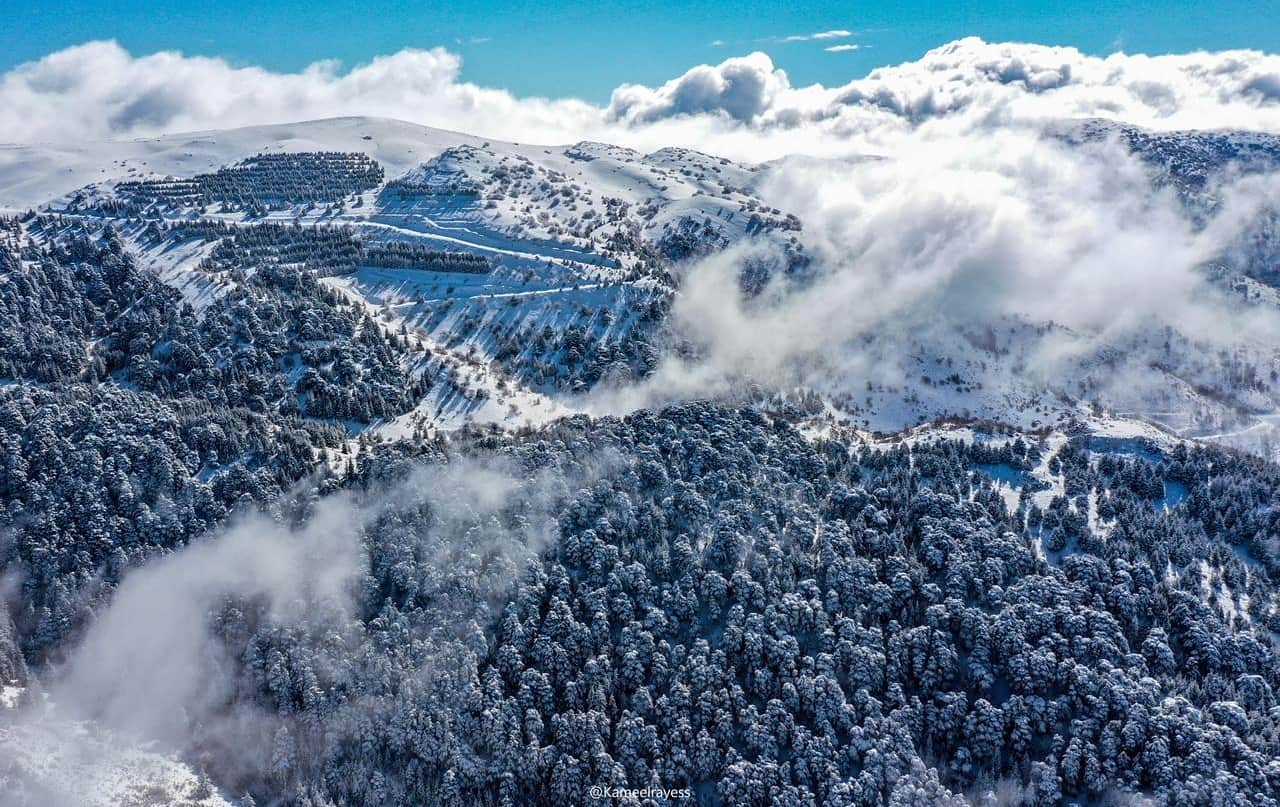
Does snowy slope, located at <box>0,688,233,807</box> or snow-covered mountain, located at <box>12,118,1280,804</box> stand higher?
snow-covered mountain, located at <box>12,118,1280,804</box>

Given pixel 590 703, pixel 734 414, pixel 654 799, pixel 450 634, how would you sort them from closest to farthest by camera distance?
pixel 654 799 → pixel 590 703 → pixel 450 634 → pixel 734 414

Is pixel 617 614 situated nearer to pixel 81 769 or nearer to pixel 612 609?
pixel 612 609

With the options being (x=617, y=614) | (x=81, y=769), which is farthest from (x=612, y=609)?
(x=81, y=769)

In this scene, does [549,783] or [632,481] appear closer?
[549,783]

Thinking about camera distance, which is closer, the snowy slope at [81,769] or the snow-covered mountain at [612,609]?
the snow-covered mountain at [612,609]

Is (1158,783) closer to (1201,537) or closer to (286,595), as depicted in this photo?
(1201,537)

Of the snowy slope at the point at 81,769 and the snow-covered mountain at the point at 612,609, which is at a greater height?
the snow-covered mountain at the point at 612,609

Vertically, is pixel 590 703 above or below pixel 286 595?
below

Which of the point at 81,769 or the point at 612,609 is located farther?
the point at 612,609

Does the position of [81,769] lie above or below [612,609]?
below

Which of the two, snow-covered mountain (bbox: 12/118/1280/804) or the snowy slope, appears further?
the snowy slope

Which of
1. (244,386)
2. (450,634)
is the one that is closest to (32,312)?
(244,386)
